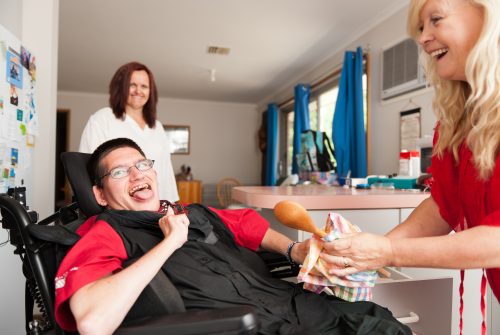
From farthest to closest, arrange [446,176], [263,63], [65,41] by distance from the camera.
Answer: [263,63] → [65,41] → [446,176]

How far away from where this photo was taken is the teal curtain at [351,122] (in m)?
3.81

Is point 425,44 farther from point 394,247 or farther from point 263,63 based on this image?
point 263,63

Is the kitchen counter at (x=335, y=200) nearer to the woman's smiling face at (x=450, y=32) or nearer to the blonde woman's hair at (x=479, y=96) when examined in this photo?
the blonde woman's hair at (x=479, y=96)

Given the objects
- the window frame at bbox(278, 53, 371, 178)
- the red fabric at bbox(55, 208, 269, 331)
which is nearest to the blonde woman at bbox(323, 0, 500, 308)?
the red fabric at bbox(55, 208, 269, 331)

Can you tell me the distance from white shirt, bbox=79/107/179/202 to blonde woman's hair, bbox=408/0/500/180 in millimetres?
1611

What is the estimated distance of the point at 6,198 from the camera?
3.20 feet

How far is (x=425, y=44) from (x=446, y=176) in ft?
1.29

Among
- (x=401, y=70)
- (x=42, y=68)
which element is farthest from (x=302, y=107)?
(x=42, y=68)

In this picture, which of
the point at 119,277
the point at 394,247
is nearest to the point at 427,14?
the point at 394,247

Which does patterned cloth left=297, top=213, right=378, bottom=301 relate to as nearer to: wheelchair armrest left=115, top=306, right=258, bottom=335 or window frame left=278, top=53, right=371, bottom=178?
wheelchair armrest left=115, top=306, right=258, bottom=335

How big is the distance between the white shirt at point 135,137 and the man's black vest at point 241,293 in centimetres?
108

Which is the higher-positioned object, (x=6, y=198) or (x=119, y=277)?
(x=6, y=198)

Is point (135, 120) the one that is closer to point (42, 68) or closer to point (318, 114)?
point (42, 68)

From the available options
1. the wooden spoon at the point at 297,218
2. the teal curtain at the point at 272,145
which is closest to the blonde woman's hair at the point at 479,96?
the wooden spoon at the point at 297,218
